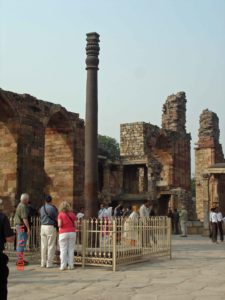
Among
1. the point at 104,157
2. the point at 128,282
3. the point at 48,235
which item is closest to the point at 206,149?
the point at 104,157

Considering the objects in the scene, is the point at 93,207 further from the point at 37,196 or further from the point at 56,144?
the point at 56,144

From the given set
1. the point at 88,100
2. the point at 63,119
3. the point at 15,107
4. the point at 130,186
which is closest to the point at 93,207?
the point at 88,100

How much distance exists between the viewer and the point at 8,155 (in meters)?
16.3

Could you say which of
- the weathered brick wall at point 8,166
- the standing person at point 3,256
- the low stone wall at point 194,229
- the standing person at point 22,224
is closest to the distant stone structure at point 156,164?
the low stone wall at point 194,229

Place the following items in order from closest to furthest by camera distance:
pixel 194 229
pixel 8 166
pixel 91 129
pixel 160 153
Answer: pixel 91 129, pixel 8 166, pixel 194 229, pixel 160 153


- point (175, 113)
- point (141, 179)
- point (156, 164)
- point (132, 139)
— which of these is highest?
point (175, 113)

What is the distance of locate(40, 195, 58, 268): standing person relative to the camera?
26.8 feet

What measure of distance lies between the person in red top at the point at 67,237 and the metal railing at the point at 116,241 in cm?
23

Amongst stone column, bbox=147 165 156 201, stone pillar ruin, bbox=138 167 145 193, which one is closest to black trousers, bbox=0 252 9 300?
stone column, bbox=147 165 156 201

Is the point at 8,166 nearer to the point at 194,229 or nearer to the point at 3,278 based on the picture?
the point at 194,229

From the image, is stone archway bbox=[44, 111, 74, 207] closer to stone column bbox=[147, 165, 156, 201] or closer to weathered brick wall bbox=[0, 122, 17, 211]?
weathered brick wall bbox=[0, 122, 17, 211]

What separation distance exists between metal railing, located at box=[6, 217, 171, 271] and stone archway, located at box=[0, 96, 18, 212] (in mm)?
6902

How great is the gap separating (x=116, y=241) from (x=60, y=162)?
463 inches

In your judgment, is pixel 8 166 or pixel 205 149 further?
pixel 205 149
